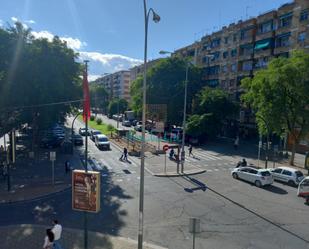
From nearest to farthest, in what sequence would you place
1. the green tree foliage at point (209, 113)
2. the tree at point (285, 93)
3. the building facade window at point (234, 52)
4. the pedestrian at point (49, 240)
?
the pedestrian at point (49, 240) → the tree at point (285, 93) → the green tree foliage at point (209, 113) → the building facade window at point (234, 52)

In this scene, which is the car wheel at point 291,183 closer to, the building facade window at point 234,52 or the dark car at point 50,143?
the dark car at point 50,143

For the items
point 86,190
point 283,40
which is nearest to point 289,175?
point 86,190

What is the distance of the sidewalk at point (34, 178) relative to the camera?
19.9 metres

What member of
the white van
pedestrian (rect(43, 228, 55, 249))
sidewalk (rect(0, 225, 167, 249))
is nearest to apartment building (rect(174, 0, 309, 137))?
the white van

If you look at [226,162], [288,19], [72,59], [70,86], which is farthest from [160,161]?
[288,19]

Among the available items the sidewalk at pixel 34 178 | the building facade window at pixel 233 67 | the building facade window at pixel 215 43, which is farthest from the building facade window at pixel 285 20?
the sidewalk at pixel 34 178

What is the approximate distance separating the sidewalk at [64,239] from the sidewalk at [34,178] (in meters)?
5.11

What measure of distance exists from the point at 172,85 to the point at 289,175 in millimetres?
34104

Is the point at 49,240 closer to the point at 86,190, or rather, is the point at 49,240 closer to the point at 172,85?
the point at 86,190

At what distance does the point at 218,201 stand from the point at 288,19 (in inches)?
1405

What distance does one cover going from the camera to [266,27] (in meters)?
47.8

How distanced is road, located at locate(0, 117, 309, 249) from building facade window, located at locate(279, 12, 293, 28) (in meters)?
29.5

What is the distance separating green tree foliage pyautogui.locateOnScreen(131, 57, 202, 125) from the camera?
5297cm

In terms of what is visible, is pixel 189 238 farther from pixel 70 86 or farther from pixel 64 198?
pixel 70 86
